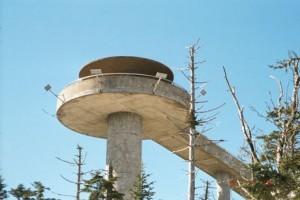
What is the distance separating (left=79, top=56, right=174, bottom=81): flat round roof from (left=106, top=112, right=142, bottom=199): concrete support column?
293cm

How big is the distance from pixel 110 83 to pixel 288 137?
16794mm

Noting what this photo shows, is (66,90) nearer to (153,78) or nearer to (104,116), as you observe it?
(104,116)

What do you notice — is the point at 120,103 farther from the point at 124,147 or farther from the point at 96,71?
the point at 124,147

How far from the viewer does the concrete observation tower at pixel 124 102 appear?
90.2 ft

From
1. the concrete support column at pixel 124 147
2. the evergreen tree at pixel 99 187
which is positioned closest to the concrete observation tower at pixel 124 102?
the concrete support column at pixel 124 147

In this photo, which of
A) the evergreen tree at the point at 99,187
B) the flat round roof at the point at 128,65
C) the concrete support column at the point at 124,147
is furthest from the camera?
the flat round roof at the point at 128,65

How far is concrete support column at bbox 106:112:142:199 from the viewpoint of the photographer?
27.8m

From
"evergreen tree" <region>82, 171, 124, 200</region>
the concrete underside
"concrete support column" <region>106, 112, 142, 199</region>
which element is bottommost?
"evergreen tree" <region>82, 171, 124, 200</region>

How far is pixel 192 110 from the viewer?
51.7ft

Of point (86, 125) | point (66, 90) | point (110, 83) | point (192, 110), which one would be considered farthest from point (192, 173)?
point (86, 125)

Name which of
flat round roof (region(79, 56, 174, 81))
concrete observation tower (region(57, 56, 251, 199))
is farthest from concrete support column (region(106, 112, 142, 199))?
flat round roof (region(79, 56, 174, 81))

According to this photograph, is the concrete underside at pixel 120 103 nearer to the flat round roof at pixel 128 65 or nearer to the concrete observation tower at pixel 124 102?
the concrete observation tower at pixel 124 102

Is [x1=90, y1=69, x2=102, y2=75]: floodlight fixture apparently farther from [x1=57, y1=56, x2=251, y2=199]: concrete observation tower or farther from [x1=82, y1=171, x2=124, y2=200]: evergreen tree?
[x1=82, y1=171, x2=124, y2=200]: evergreen tree

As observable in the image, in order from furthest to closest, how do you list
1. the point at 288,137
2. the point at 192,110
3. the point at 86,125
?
the point at 86,125 → the point at 192,110 → the point at 288,137
